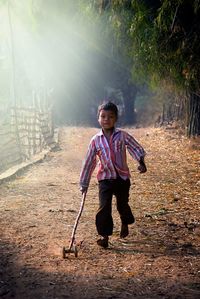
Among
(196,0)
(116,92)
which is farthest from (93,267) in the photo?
(116,92)

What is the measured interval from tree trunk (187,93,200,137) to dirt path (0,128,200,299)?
16.8ft

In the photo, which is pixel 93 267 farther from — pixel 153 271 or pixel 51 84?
pixel 51 84

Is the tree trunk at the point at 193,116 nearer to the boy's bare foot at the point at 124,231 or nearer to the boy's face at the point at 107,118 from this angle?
the boy's bare foot at the point at 124,231

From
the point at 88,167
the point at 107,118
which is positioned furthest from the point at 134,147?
the point at 88,167

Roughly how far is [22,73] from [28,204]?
24528 mm

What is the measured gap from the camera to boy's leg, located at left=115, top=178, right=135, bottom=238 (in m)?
4.81

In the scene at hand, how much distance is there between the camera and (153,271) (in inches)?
163

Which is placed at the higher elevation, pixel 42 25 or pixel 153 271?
pixel 42 25

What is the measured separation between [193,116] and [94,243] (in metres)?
10.2

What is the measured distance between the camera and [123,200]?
16.0ft

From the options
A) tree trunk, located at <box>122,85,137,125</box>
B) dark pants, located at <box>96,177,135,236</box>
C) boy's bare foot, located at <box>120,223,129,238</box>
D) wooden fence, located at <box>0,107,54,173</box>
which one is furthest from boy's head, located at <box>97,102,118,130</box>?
tree trunk, located at <box>122,85,137,125</box>

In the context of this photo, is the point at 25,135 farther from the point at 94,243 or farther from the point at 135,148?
the point at 135,148

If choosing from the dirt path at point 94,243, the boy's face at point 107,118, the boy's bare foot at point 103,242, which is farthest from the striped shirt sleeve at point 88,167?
the dirt path at point 94,243

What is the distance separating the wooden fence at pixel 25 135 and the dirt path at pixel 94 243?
541 cm
